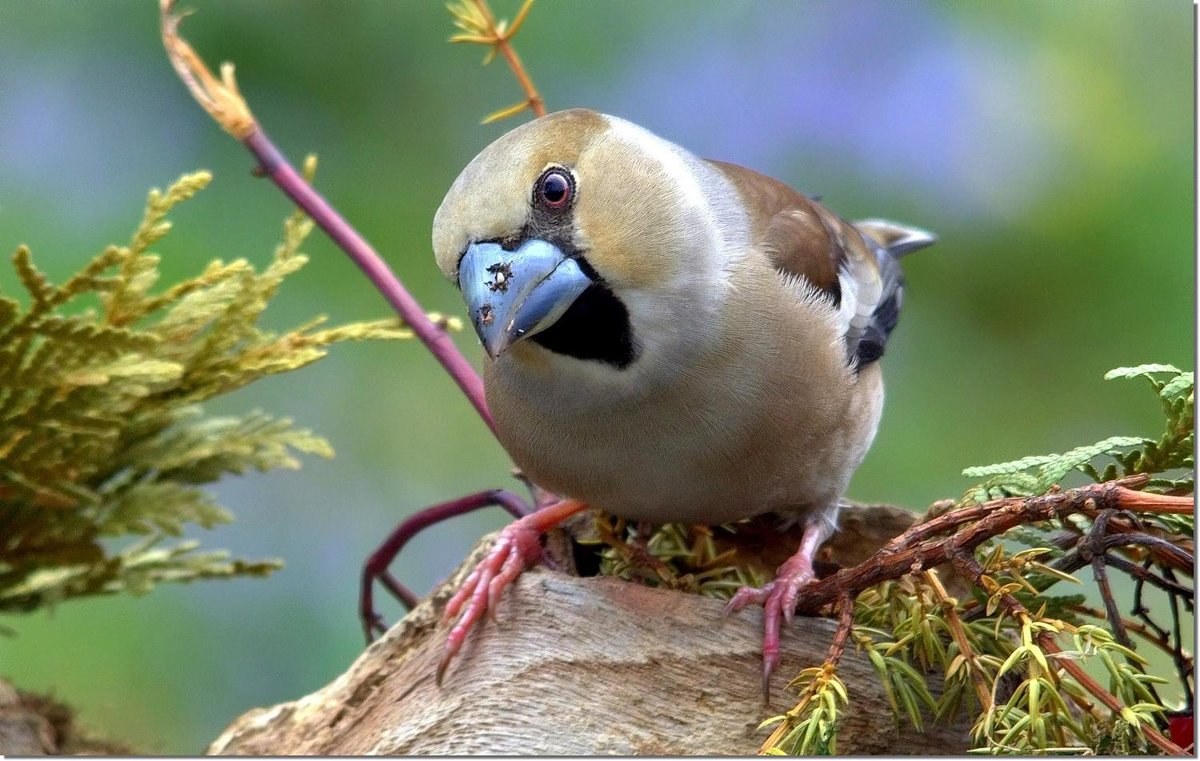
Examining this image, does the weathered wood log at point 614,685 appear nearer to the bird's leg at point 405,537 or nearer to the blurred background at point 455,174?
the bird's leg at point 405,537

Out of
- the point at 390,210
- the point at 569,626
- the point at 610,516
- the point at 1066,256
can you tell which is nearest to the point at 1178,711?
the point at 569,626

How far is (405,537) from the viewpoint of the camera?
1.53 m

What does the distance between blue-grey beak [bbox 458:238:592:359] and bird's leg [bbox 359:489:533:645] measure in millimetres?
451

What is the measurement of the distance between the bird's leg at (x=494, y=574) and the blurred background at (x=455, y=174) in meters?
0.65

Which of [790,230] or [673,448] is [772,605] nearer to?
[673,448]

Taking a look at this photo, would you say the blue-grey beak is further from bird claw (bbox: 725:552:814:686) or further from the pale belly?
bird claw (bbox: 725:552:814:686)

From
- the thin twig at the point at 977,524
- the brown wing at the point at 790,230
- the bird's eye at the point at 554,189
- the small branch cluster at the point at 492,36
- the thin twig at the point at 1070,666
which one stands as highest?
the small branch cluster at the point at 492,36

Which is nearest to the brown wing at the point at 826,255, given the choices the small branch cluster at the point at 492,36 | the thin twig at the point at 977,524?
the small branch cluster at the point at 492,36

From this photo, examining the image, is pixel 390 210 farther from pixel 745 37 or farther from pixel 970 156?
pixel 970 156

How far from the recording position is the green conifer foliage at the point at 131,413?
1.38 metres

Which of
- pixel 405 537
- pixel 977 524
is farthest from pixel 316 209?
pixel 977 524

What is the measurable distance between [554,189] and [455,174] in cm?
97

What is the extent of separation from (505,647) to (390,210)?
1245 mm

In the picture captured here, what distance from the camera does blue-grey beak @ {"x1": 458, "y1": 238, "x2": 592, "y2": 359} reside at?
41.3 inches
